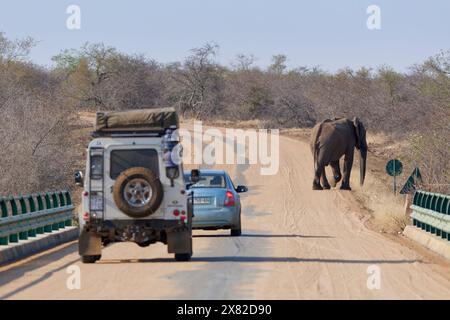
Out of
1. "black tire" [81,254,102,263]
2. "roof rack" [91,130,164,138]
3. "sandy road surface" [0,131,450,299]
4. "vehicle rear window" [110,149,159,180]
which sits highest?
"roof rack" [91,130,164,138]

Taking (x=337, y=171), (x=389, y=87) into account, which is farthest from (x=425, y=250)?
(x=389, y=87)

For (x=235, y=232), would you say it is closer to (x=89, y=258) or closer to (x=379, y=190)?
(x=89, y=258)

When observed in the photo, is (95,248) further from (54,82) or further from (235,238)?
(54,82)

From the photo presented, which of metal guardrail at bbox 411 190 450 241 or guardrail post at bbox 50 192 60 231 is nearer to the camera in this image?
metal guardrail at bbox 411 190 450 241

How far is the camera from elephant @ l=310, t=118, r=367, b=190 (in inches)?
1686

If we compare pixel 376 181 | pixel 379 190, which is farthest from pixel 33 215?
pixel 376 181

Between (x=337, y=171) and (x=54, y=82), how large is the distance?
1707 inches

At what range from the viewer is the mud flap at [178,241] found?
60.8ft

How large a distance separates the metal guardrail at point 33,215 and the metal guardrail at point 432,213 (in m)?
8.41

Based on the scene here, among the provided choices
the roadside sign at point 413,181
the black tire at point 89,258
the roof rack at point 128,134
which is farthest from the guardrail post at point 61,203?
the roadside sign at point 413,181

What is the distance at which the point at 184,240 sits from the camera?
1855 centimetres

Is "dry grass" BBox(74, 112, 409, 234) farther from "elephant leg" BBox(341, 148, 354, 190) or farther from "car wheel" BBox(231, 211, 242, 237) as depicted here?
"car wheel" BBox(231, 211, 242, 237)

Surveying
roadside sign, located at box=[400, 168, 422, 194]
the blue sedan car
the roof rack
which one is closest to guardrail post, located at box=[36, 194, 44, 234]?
the blue sedan car

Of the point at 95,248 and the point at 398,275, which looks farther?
the point at 95,248
